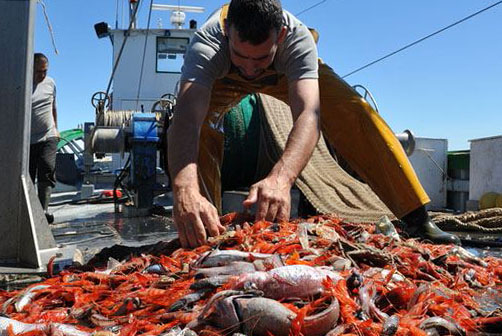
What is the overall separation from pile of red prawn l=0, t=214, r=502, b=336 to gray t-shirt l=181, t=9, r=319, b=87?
3.45ft

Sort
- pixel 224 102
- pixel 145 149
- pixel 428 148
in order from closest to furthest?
pixel 224 102, pixel 145 149, pixel 428 148

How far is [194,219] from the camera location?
98.3 inches

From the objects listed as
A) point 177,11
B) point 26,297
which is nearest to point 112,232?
point 26,297

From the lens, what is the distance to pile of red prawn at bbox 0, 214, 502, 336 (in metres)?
1.76

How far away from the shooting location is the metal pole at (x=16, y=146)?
130 inches

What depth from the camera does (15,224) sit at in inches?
131

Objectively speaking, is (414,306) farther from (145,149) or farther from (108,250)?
(145,149)

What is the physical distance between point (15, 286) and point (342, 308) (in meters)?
A: 1.96

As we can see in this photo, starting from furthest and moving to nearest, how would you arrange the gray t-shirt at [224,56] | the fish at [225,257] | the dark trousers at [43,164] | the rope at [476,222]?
1. the dark trousers at [43,164]
2. the rope at [476,222]
3. the gray t-shirt at [224,56]
4. the fish at [225,257]

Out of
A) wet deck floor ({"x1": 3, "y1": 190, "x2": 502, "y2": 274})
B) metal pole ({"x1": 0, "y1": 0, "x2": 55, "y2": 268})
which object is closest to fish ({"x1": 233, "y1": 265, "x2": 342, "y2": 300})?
wet deck floor ({"x1": 3, "y1": 190, "x2": 502, "y2": 274})

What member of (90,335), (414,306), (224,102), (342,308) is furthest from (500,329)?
(224,102)

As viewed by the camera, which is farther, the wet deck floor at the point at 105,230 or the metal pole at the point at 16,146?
the wet deck floor at the point at 105,230

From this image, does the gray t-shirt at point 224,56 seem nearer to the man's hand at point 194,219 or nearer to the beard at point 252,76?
the beard at point 252,76

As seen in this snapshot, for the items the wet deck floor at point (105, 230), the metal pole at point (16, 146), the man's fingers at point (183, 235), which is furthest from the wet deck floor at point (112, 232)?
the man's fingers at point (183, 235)
